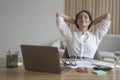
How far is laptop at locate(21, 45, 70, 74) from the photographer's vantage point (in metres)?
1.61

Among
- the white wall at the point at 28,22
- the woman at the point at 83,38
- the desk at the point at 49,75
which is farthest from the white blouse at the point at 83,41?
the white wall at the point at 28,22

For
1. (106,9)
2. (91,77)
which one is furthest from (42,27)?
(91,77)

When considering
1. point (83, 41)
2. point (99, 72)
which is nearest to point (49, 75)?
point (99, 72)

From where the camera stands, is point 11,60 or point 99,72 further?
point 11,60

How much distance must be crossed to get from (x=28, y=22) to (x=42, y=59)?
11.3ft

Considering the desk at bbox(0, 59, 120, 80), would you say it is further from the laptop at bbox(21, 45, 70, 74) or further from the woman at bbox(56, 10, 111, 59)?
the woman at bbox(56, 10, 111, 59)

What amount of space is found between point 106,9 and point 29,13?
1.63 m

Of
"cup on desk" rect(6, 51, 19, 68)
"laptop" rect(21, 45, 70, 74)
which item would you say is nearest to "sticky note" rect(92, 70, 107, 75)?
"laptop" rect(21, 45, 70, 74)

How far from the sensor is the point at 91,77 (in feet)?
5.06

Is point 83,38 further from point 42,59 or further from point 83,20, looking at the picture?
point 42,59

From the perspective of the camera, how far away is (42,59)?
1.66 meters

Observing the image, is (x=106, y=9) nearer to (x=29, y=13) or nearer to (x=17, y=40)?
(x=29, y=13)

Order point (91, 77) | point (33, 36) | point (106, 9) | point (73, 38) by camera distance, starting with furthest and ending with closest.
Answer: point (33, 36)
point (106, 9)
point (73, 38)
point (91, 77)

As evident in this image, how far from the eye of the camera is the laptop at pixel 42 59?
1.61 m
